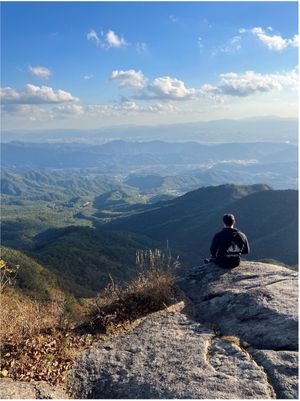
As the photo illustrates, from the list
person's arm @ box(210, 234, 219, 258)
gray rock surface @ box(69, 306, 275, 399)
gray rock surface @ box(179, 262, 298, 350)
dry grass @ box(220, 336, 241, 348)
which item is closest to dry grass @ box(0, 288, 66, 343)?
gray rock surface @ box(69, 306, 275, 399)

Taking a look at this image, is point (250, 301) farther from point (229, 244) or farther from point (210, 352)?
point (229, 244)

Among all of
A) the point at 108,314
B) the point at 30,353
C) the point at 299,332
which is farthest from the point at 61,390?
the point at 299,332

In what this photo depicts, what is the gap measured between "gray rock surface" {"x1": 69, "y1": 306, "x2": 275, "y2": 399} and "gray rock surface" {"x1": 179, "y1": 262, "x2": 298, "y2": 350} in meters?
0.71

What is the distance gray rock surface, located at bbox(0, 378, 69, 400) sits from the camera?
5.99m

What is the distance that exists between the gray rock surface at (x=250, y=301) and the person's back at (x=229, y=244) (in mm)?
306

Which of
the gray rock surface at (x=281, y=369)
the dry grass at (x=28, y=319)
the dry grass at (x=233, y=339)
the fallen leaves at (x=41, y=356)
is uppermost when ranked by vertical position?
the dry grass at (x=28, y=319)

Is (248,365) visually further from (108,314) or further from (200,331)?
(108,314)

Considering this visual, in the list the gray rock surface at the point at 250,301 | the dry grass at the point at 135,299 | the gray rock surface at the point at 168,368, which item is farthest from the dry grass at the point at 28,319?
the gray rock surface at the point at 250,301

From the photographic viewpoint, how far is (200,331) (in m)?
8.54

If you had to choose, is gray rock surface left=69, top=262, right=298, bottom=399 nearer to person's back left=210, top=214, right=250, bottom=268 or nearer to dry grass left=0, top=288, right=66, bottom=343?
dry grass left=0, top=288, right=66, bottom=343

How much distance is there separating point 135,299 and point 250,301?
→ 273 cm

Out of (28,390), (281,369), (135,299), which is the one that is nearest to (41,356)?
(28,390)

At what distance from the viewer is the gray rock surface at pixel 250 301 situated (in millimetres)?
8055

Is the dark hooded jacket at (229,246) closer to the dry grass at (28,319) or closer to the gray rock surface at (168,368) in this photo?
the gray rock surface at (168,368)
